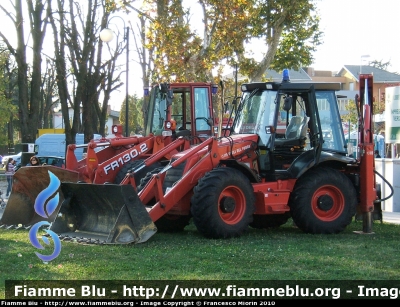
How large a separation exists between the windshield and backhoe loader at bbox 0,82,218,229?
193 centimetres

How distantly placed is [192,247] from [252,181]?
2.21m

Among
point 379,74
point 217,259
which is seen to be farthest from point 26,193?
→ point 379,74

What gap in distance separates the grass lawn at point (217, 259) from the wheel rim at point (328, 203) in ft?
1.51

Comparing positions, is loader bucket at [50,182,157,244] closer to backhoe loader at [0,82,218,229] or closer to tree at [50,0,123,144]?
backhoe loader at [0,82,218,229]

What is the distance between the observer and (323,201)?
13773 millimetres

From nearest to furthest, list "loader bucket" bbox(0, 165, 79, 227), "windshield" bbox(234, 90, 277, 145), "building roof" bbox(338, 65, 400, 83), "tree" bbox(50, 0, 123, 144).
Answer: "windshield" bbox(234, 90, 277, 145) → "loader bucket" bbox(0, 165, 79, 227) → "tree" bbox(50, 0, 123, 144) → "building roof" bbox(338, 65, 400, 83)

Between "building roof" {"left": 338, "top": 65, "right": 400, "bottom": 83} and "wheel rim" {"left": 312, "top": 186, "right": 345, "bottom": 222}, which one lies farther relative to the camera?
"building roof" {"left": 338, "top": 65, "right": 400, "bottom": 83}

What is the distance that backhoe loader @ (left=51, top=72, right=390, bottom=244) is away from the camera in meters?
12.7

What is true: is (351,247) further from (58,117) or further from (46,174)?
(58,117)

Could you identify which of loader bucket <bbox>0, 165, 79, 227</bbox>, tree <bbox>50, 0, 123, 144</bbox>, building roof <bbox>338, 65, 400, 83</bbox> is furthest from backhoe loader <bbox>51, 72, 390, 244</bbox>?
building roof <bbox>338, 65, 400, 83</bbox>

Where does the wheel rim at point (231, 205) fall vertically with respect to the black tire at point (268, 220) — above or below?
above

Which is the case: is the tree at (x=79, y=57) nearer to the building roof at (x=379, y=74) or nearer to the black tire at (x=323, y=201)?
the black tire at (x=323, y=201)

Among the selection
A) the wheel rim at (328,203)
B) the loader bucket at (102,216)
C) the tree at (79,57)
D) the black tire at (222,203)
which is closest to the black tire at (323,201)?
the wheel rim at (328,203)

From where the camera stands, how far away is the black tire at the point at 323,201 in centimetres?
1358
